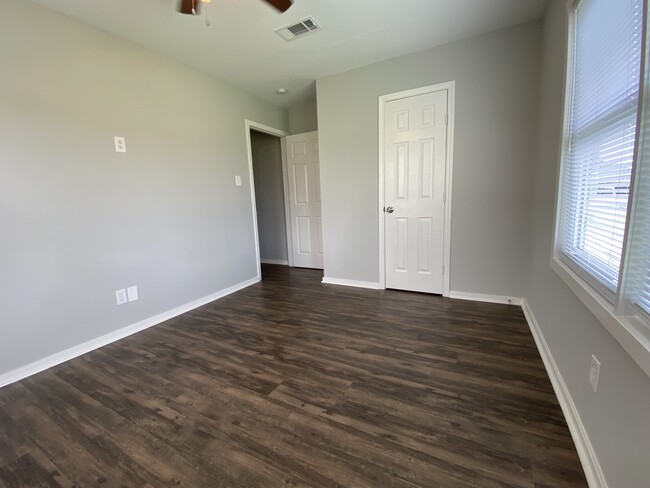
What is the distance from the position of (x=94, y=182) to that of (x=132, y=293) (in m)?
0.98

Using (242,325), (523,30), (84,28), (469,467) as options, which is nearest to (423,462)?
(469,467)

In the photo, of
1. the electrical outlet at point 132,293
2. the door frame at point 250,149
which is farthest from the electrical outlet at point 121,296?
the door frame at point 250,149

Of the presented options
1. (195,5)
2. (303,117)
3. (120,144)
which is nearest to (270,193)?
→ (303,117)

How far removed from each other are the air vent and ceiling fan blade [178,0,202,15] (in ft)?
2.29

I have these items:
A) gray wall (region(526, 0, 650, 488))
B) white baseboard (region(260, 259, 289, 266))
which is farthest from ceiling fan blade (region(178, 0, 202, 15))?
white baseboard (region(260, 259, 289, 266))

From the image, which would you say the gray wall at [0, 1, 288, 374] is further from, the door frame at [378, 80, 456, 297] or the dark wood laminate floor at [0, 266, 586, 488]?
the door frame at [378, 80, 456, 297]

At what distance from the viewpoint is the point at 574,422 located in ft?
4.19

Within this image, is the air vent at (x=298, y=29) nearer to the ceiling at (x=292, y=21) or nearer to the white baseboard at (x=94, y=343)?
the ceiling at (x=292, y=21)

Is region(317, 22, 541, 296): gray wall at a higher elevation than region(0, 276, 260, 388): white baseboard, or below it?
higher

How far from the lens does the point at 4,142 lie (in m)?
1.81

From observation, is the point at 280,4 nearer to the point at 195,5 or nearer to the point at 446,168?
the point at 195,5

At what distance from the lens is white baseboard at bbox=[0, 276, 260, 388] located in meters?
1.90

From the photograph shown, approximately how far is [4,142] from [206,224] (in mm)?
1621

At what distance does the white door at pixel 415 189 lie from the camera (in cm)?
288
